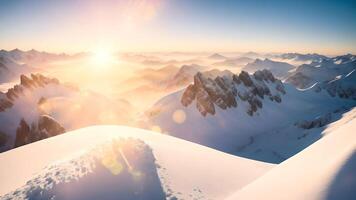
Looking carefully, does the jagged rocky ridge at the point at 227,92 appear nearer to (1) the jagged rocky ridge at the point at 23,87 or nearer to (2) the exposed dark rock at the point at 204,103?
(2) the exposed dark rock at the point at 204,103

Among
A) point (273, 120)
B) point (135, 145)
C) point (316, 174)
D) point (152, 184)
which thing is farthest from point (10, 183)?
point (273, 120)

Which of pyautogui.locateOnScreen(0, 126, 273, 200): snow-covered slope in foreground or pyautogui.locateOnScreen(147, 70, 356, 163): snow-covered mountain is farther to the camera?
pyautogui.locateOnScreen(147, 70, 356, 163): snow-covered mountain

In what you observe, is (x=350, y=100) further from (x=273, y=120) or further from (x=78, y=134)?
(x=78, y=134)

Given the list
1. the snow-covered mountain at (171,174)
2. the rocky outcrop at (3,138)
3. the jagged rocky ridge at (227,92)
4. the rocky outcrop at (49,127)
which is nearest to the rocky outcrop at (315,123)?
the jagged rocky ridge at (227,92)

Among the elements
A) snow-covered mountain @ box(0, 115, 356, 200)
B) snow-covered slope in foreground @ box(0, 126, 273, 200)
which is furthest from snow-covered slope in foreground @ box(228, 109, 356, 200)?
snow-covered slope in foreground @ box(0, 126, 273, 200)

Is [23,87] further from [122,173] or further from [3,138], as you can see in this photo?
[122,173]

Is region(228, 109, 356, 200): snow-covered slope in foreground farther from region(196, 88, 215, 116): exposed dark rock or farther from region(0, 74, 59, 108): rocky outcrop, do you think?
region(0, 74, 59, 108): rocky outcrop

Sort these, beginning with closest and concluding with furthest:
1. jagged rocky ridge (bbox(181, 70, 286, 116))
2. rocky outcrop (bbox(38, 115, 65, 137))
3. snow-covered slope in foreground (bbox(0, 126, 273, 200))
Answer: snow-covered slope in foreground (bbox(0, 126, 273, 200)) < rocky outcrop (bbox(38, 115, 65, 137)) < jagged rocky ridge (bbox(181, 70, 286, 116))

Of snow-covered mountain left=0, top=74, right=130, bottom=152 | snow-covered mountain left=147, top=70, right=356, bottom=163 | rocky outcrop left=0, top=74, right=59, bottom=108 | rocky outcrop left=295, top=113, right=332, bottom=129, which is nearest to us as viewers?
snow-covered mountain left=147, top=70, right=356, bottom=163
